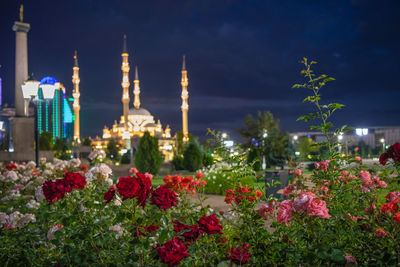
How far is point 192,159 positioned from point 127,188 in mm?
21033

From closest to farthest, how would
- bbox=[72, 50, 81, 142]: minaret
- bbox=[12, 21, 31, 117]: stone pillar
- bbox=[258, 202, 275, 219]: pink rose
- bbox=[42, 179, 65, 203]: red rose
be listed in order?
bbox=[258, 202, 275, 219]: pink rose
bbox=[42, 179, 65, 203]: red rose
bbox=[12, 21, 31, 117]: stone pillar
bbox=[72, 50, 81, 142]: minaret

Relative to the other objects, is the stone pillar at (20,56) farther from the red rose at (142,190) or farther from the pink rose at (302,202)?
the pink rose at (302,202)

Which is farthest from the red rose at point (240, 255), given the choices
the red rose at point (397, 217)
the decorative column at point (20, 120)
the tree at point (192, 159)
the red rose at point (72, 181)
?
the tree at point (192, 159)

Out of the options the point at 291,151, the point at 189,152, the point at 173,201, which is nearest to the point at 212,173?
the point at 173,201

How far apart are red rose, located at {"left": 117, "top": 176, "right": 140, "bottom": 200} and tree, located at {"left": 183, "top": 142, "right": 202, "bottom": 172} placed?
68.8 feet

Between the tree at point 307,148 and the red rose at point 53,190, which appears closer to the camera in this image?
the red rose at point 53,190

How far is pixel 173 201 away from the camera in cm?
181

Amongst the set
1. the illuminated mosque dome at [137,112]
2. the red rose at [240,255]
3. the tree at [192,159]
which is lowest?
the tree at [192,159]

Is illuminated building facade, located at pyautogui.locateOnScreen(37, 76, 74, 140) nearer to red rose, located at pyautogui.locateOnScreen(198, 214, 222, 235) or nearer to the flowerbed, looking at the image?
the flowerbed

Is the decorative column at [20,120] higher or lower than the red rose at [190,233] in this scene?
higher

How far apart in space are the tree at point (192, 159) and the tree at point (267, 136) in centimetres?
581

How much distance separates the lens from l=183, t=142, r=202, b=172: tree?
22.7 metres

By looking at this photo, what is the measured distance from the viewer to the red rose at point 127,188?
1.67 metres

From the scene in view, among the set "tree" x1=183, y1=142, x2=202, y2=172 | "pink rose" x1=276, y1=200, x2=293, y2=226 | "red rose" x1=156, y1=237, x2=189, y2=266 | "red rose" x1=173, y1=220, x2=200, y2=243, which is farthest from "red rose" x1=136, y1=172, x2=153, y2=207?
"tree" x1=183, y1=142, x2=202, y2=172
